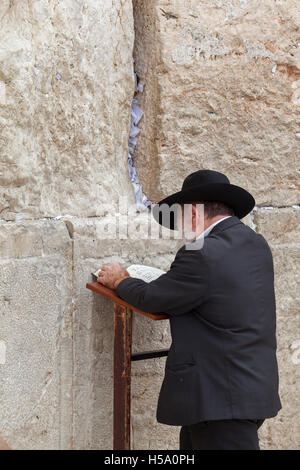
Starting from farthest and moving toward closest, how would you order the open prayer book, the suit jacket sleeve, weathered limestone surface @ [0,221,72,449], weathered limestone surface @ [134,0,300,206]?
weathered limestone surface @ [134,0,300,206] → the open prayer book → weathered limestone surface @ [0,221,72,449] → the suit jacket sleeve

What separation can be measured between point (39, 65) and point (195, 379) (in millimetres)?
1540

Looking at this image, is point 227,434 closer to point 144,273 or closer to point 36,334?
point 144,273

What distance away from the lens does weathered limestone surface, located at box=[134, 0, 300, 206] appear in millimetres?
3109

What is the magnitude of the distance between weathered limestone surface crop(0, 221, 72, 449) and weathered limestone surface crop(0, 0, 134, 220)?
152 millimetres

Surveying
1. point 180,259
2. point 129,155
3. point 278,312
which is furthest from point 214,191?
point 278,312

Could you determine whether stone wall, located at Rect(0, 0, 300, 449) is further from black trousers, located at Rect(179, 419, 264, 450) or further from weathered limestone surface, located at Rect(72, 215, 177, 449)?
black trousers, located at Rect(179, 419, 264, 450)

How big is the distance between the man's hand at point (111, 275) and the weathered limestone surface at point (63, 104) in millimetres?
374

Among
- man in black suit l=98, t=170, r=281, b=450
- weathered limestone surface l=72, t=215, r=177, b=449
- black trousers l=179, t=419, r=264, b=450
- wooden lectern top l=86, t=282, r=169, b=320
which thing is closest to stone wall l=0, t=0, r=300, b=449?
weathered limestone surface l=72, t=215, r=177, b=449

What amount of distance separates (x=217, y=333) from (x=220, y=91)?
4.69 ft

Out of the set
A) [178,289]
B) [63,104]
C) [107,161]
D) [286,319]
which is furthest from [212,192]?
[286,319]

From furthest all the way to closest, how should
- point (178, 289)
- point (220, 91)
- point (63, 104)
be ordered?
point (220, 91) < point (63, 104) < point (178, 289)

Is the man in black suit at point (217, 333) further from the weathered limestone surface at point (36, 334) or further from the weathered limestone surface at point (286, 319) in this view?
the weathered limestone surface at point (286, 319)

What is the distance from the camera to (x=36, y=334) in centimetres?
267

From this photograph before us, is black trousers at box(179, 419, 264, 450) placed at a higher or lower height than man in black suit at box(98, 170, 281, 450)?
lower
